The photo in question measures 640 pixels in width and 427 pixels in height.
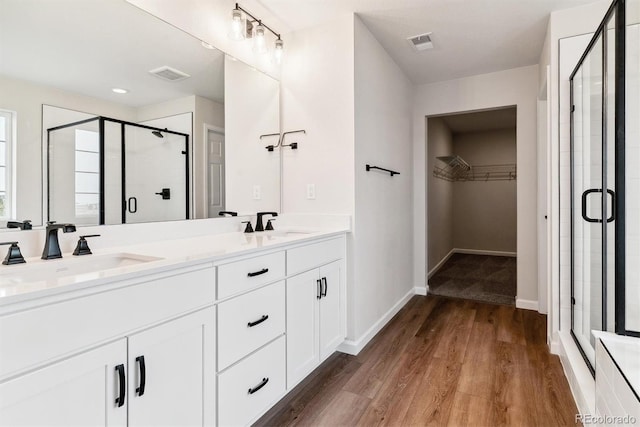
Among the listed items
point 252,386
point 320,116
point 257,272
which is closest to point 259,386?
point 252,386

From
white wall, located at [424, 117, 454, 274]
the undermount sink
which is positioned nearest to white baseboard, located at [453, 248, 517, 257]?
white wall, located at [424, 117, 454, 274]

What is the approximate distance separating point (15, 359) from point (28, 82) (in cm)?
106

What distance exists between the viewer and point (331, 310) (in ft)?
6.86

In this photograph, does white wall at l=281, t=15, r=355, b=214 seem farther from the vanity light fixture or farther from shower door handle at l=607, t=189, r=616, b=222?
shower door handle at l=607, t=189, r=616, b=222

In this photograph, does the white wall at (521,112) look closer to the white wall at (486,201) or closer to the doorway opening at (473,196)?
the doorway opening at (473,196)

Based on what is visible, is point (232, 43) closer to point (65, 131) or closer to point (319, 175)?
point (319, 175)

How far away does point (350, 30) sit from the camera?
229cm

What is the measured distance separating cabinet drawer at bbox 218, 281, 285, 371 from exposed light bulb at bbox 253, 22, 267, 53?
1.65 m

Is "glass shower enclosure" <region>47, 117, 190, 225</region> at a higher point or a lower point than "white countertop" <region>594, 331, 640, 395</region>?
higher

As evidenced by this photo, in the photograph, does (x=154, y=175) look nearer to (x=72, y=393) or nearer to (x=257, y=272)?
(x=257, y=272)

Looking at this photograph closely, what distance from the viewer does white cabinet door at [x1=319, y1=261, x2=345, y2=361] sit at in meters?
2.00

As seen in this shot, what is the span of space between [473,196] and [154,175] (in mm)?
6079

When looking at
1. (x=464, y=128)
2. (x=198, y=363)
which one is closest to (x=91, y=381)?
(x=198, y=363)

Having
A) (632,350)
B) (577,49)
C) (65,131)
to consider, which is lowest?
(632,350)
